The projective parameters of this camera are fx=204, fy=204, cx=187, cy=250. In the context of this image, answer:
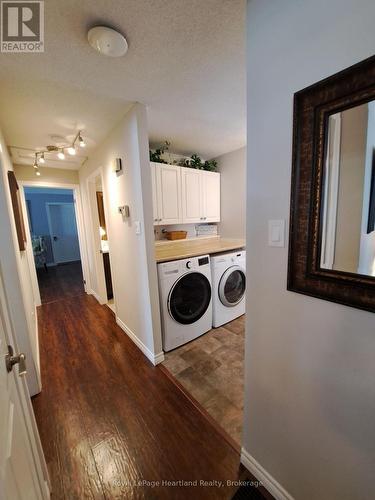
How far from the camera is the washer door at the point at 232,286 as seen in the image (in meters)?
2.54

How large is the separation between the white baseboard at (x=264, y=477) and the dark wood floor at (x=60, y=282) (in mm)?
3778

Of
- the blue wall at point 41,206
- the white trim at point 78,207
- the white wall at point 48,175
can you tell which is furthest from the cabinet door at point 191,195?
the blue wall at point 41,206

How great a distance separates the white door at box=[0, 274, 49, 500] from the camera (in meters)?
0.58

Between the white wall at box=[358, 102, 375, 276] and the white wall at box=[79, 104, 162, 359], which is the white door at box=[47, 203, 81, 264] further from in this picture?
the white wall at box=[358, 102, 375, 276]

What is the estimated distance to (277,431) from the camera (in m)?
1.03

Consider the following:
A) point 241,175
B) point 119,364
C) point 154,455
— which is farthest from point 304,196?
point 241,175

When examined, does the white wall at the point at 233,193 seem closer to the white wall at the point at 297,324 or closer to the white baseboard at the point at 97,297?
the white wall at the point at 297,324

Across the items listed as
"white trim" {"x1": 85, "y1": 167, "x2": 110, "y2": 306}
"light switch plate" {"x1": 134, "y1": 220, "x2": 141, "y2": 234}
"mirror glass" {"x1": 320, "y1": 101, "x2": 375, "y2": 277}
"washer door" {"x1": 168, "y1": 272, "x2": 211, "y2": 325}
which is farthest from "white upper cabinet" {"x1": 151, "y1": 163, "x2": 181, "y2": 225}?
"mirror glass" {"x1": 320, "y1": 101, "x2": 375, "y2": 277}

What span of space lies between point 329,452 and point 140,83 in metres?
2.32

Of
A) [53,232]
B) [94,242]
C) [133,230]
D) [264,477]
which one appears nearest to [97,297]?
[94,242]

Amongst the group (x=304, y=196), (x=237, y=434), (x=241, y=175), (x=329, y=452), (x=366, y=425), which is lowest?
(x=237, y=434)

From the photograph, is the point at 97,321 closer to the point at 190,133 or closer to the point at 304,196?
the point at 190,133

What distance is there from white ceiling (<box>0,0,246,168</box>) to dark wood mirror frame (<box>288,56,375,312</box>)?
70 centimetres

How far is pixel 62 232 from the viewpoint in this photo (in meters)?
6.91
